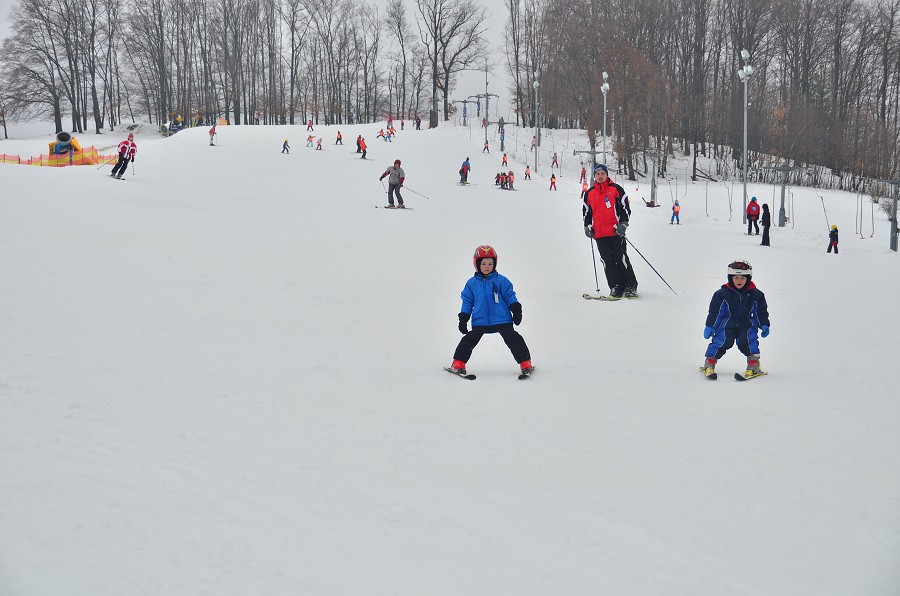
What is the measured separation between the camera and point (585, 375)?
21.8 feet

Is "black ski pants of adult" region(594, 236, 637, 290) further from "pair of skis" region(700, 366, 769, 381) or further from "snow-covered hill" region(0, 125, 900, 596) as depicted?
"pair of skis" region(700, 366, 769, 381)

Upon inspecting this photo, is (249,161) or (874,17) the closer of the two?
(249,161)

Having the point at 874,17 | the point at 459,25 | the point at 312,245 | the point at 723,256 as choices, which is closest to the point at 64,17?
the point at 459,25

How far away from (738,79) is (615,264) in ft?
168

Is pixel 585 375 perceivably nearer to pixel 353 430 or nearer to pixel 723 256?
pixel 353 430

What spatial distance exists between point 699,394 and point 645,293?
528 centimetres

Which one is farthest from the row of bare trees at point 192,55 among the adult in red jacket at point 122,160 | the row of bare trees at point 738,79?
the adult in red jacket at point 122,160

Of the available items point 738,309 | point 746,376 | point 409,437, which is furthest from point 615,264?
point 409,437

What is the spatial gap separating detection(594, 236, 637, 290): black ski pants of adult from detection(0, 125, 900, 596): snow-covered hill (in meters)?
0.41

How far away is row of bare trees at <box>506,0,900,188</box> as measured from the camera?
48.4 metres

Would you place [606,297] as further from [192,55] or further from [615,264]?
[192,55]

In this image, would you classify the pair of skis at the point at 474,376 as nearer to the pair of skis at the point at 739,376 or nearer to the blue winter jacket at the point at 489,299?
the blue winter jacket at the point at 489,299

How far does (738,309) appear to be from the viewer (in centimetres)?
659

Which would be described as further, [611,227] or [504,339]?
[611,227]
